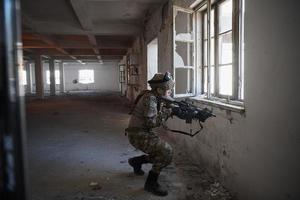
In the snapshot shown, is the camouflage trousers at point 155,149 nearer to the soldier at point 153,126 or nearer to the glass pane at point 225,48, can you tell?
the soldier at point 153,126

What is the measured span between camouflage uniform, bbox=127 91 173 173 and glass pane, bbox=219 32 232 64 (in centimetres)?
105

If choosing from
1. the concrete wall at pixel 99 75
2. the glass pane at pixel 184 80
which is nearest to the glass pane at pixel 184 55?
the glass pane at pixel 184 80

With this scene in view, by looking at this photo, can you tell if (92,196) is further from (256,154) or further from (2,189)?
(2,189)

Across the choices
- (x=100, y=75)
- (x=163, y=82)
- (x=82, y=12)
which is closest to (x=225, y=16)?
(x=163, y=82)

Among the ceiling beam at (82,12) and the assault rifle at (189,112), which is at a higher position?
the ceiling beam at (82,12)

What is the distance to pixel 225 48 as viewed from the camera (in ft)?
12.1

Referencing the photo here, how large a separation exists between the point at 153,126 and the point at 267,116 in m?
1.38

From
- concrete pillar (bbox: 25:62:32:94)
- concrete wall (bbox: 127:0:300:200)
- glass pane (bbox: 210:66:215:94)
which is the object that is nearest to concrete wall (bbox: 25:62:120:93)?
concrete pillar (bbox: 25:62:32:94)

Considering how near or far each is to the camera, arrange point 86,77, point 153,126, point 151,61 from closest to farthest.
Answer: point 153,126 → point 151,61 → point 86,77

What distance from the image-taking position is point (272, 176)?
2164 millimetres

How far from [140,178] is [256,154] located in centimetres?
167

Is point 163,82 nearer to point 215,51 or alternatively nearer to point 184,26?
point 215,51

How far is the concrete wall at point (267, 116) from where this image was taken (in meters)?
1.89

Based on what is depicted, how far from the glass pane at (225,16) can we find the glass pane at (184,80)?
1.00 meters
